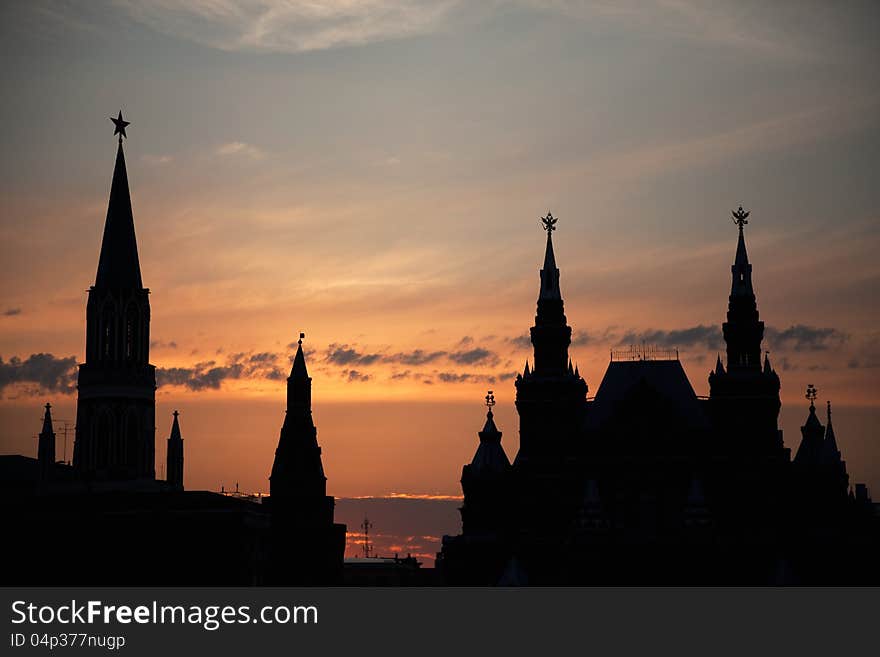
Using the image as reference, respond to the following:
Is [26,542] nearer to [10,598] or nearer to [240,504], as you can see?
[240,504]

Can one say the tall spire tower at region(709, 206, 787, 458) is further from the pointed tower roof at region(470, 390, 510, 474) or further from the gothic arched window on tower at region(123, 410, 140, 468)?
the gothic arched window on tower at region(123, 410, 140, 468)

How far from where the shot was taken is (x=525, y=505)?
181000mm

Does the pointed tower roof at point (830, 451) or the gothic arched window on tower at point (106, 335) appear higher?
the gothic arched window on tower at point (106, 335)

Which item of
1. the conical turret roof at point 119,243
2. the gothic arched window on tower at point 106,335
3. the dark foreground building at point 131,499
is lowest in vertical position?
the dark foreground building at point 131,499

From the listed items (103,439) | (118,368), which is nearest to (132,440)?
(103,439)

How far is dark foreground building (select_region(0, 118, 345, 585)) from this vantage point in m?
163

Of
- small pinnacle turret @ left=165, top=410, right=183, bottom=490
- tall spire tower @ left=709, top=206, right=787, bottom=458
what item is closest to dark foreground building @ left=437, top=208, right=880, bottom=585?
tall spire tower @ left=709, top=206, right=787, bottom=458

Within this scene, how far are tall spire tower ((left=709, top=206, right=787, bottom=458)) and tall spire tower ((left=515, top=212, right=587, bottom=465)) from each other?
1174 centimetres

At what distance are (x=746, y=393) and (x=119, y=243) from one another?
52784mm

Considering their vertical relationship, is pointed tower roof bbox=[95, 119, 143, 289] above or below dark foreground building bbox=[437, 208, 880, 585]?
above

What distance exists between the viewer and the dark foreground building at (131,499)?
16300 cm

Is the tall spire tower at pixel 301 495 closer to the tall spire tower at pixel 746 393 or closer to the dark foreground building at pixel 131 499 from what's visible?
the dark foreground building at pixel 131 499

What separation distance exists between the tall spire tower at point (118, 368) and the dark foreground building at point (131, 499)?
3.2 inches

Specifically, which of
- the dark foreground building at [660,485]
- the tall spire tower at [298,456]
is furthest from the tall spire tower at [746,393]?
the tall spire tower at [298,456]
